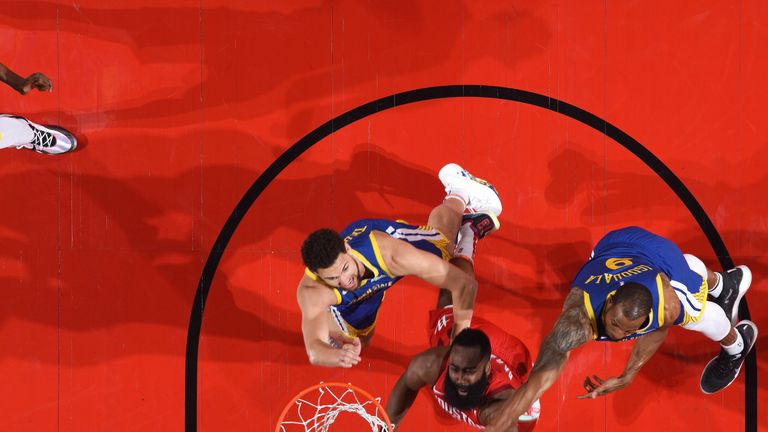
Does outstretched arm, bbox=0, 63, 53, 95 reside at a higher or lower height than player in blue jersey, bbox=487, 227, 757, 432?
higher

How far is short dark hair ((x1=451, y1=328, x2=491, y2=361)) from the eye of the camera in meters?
3.38

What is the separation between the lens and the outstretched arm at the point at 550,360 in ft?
10.7

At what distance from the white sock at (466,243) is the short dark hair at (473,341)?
2.26 ft

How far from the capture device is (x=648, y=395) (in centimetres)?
440

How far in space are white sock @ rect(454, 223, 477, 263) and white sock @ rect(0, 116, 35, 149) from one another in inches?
118

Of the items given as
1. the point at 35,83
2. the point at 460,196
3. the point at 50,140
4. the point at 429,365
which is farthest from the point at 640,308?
the point at 50,140

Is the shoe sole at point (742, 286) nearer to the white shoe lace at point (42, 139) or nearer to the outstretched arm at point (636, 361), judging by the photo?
the outstretched arm at point (636, 361)

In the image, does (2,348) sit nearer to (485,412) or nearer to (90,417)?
(90,417)

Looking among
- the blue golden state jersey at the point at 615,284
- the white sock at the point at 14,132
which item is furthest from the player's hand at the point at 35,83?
the blue golden state jersey at the point at 615,284

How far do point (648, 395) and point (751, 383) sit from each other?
71 centimetres

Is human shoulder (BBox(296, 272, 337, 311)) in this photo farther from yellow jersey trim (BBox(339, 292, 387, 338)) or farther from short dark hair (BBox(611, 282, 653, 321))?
short dark hair (BBox(611, 282, 653, 321))

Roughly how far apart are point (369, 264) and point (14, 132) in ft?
8.69

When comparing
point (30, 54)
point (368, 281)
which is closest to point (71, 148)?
point (30, 54)

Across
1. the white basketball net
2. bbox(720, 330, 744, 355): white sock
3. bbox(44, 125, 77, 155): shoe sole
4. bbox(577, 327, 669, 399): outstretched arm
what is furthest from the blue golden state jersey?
bbox(44, 125, 77, 155): shoe sole
